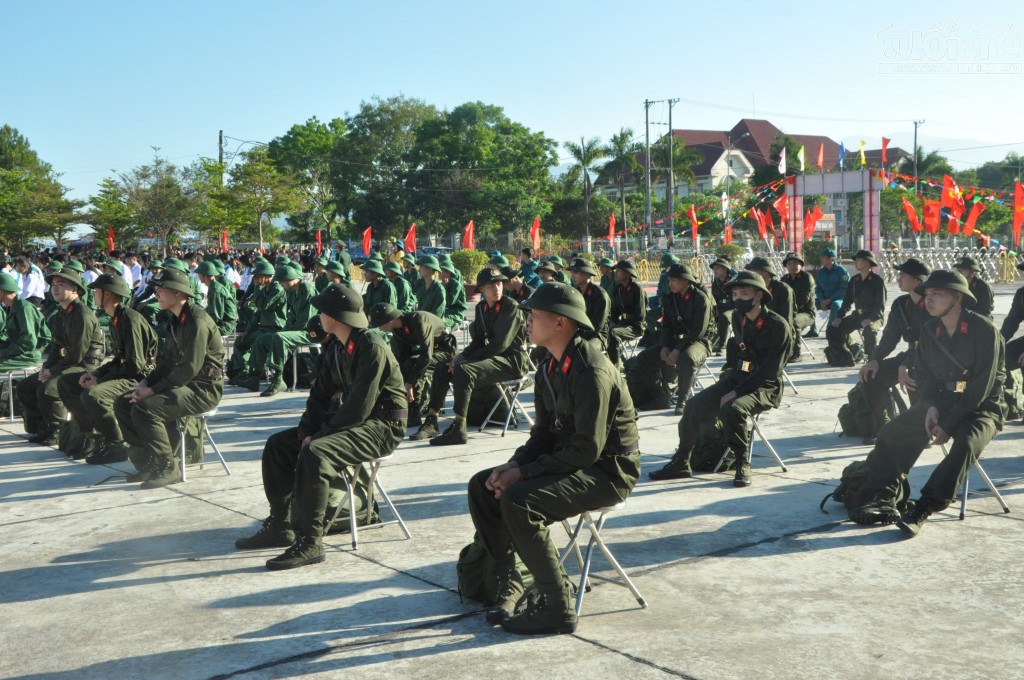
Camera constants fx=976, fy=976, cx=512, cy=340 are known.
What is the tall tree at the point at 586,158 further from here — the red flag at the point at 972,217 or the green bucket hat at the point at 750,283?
the green bucket hat at the point at 750,283

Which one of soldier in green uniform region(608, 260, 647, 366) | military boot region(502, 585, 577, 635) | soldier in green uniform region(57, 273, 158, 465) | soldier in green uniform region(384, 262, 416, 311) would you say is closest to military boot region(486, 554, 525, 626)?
military boot region(502, 585, 577, 635)

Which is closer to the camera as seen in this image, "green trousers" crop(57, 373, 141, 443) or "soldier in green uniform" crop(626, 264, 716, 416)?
"green trousers" crop(57, 373, 141, 443)

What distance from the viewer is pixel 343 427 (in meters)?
6.18

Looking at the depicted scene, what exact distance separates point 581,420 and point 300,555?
6.97 ft

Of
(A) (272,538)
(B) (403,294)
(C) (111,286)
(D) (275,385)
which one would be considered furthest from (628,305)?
(A) (272,538)

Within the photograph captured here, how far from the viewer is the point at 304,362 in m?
14.0

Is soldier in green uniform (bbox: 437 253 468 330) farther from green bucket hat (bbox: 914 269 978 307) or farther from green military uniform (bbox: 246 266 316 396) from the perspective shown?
green bucket hat (bbox: 914 269 978 307)

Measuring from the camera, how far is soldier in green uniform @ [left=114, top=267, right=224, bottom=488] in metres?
7.93

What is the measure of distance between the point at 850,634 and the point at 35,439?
8.42 m

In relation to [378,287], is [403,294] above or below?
below

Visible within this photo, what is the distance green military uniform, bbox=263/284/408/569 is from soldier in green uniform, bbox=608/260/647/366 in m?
5.75

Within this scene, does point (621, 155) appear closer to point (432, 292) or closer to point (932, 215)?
point (932, 215)

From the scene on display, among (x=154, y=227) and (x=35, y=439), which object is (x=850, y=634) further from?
(x=154, y=227)

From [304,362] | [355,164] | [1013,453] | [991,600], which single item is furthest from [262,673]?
[355,164]
